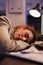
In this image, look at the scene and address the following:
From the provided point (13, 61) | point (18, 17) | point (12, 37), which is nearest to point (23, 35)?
point (12, 37)

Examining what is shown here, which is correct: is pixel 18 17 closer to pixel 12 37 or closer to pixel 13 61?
pixel 12 37

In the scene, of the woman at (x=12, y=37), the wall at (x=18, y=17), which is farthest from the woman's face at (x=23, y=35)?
the wall at (x=18, y=17)

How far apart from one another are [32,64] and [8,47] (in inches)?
8.1

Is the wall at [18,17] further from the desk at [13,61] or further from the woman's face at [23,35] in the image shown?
the desk at [13,61]

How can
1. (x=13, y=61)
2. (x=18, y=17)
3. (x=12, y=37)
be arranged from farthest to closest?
(x=18, y=17) → (x=12, y=37) → (x=13, y=61)

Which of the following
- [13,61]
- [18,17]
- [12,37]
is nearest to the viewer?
[13,61]

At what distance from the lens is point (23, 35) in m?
1.04

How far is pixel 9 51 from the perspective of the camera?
828 mm

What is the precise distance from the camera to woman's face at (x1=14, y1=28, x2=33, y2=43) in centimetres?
104

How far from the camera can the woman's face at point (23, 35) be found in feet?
3.40

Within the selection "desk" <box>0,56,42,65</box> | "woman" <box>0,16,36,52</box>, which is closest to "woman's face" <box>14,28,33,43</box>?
"woman" <box>0,16,36,52</box>

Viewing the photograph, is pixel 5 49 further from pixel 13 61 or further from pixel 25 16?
pixel 25 16

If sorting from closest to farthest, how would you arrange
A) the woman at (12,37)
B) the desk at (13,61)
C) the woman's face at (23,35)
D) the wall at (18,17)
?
the desk at (13,61) → the woman at (12,37) → the woman's face at (23,35) → the wall at (18,17)

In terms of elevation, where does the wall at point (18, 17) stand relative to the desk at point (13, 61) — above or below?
above
